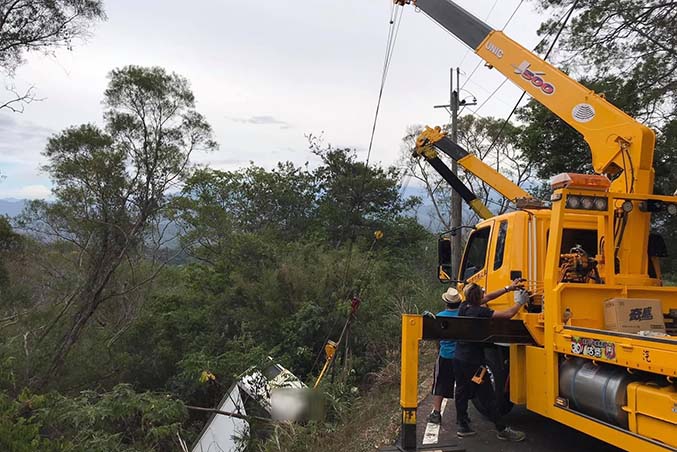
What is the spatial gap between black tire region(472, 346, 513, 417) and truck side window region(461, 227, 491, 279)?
1485 mm

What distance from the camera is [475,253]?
805cm

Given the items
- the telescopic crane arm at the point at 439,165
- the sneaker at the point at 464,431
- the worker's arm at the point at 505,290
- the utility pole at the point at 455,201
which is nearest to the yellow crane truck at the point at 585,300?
the worker's arm at the point at 505,290

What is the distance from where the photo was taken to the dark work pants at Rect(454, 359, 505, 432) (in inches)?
243

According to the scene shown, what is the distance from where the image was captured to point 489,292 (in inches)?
286

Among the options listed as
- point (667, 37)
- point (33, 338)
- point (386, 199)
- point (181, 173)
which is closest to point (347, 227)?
point (386, 199)

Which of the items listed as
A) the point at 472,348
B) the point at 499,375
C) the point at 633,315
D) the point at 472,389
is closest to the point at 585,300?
the point at 633,315

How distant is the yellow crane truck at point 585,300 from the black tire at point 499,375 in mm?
15

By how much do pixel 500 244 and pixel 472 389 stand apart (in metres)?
1.96

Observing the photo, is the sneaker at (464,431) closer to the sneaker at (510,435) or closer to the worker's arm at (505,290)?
the sneaker at (510,435)

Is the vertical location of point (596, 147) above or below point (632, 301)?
above

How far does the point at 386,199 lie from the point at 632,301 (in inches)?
1033

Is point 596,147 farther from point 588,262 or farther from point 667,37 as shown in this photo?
point 667,37

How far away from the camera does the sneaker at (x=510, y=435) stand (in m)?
6.12

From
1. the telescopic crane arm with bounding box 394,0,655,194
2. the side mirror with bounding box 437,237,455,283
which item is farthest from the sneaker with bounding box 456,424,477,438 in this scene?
the telescopic crane arm with bounding box 394,0,655,194
